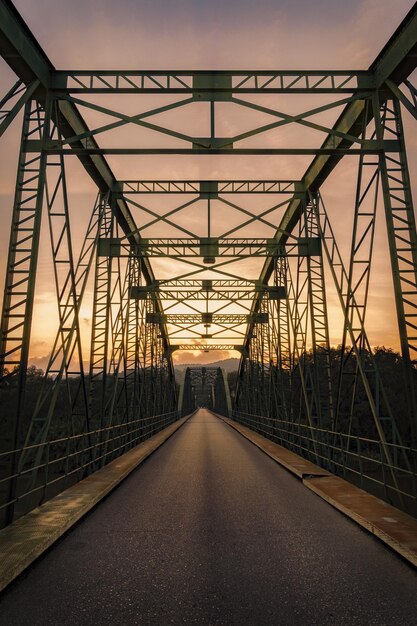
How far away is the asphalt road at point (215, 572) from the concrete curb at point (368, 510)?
7.3 inches

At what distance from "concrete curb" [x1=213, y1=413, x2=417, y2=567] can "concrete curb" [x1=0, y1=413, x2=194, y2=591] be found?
4.44 meters

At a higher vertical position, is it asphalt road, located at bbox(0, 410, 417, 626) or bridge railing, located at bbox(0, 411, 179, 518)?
bridge railing, located at bbox(0, 411, 179, 518)

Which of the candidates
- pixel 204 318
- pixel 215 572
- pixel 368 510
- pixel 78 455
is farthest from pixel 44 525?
pixel 204 318

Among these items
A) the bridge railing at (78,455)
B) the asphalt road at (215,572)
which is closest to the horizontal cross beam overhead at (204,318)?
the bridge railing at (78,455)

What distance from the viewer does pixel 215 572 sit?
491 cm

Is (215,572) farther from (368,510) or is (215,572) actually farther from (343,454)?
(343,454)

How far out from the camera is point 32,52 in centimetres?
932

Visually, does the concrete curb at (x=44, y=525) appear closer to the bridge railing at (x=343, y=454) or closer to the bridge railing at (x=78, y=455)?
the bridge railing at (x=78, y=455)

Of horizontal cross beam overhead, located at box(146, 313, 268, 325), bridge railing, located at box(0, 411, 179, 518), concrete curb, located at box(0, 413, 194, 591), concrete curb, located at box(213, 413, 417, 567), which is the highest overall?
horizontal cross beam overhead, located at box(146, 313, 268, 325)

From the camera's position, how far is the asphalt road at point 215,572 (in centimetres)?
398

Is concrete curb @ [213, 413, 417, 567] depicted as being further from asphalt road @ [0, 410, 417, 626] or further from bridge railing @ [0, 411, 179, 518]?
bridge railing @ [0, 411, 179, 518]

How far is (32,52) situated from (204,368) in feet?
345

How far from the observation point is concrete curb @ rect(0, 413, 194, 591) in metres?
5.01

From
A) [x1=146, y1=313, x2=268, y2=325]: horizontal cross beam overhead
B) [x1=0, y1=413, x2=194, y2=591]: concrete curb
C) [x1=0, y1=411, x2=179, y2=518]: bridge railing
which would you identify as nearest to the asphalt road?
[x1=0, y1=413, x2=194, y2=591]: concrete curb
